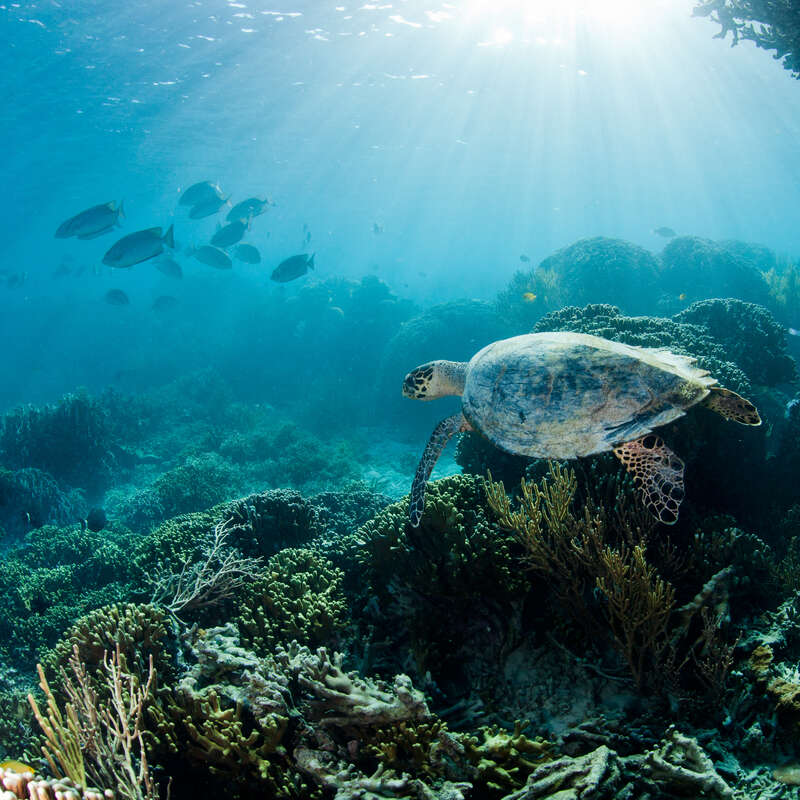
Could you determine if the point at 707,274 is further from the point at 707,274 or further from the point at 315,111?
the point at 315,111

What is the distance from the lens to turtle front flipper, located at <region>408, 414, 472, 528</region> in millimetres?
3545

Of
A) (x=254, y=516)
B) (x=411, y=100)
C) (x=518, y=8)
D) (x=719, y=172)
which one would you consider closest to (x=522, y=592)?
(x=254, y=516)

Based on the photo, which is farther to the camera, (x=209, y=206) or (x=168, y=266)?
(x=168, y=266)

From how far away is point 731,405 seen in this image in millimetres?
3332

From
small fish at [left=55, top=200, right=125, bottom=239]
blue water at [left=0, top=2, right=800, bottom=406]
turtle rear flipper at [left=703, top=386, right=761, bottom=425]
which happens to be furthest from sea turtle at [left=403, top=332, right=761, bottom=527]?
blue water at [left=0, top=2, right=800, bottom=406]

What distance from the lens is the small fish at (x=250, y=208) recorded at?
11484 millimetres

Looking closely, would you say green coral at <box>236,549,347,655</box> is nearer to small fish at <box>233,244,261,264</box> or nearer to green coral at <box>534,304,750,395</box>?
green coral at <box>534,304,750,395</box>

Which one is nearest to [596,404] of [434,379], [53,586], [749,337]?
[434,379]

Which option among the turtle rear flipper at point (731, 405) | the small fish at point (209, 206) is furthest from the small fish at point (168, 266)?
the turtle rear flipper at point (731, 405)

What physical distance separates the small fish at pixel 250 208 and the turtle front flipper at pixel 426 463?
31.8 ft

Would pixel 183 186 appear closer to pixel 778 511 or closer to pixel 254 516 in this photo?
pixel 254 516

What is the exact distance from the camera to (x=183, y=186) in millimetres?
47906

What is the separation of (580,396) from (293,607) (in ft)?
8.98

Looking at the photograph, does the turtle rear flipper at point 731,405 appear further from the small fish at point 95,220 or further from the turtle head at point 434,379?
the small fish at point 95,220
